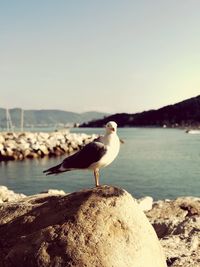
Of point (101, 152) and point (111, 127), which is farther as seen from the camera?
point (101, 152)

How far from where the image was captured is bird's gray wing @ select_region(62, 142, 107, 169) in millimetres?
8305

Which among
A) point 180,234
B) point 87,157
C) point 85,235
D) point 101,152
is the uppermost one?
point 101,152

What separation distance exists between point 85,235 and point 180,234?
4641 mm

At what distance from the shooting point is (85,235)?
5.21 meters

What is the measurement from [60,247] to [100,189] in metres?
0.98

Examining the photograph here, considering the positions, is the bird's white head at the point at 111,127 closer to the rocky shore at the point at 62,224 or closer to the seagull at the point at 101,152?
the seagull at the point at 101,152

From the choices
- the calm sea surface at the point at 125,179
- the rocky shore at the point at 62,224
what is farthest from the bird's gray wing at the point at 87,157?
the calm sea surface at the point at 125,179

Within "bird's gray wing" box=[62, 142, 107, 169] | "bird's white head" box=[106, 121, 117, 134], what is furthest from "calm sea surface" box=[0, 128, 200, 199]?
"bird's white head" box=[106, 121, 117, 134]

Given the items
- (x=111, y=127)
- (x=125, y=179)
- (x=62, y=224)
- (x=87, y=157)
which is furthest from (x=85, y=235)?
(x=125, y=179)

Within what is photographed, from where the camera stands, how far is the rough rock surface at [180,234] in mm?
7504

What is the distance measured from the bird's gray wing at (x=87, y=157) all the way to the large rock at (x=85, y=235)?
242cm

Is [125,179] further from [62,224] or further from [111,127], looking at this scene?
[62,224]

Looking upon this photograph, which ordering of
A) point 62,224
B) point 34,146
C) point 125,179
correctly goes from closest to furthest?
point 62,224 → point 125,179 → point 34,146

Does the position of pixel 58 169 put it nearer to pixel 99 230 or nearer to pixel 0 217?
pixel 0 217
